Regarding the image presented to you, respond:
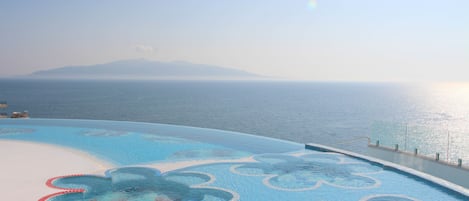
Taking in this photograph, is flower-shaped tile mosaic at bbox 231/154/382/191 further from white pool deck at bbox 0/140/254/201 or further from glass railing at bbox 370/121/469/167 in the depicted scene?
glass railing at bbox 370/121/469/167

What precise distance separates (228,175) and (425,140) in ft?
21.7

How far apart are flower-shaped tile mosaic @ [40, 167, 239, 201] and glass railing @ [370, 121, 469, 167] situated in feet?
20.4

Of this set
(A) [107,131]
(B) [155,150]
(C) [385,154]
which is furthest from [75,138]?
(C) [385,154]

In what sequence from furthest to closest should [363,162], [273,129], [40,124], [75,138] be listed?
[273,129] → [40,124] → [75,138] → [363,162]

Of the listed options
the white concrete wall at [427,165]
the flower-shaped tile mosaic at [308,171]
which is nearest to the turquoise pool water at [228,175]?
the flower-shaped tile mosaic at [308,171]

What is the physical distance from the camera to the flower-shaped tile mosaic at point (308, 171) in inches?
391

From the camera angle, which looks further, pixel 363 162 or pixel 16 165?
pixel 363 162

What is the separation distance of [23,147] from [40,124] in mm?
5976

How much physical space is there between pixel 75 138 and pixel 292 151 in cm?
853

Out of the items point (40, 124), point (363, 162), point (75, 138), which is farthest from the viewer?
point (40, 124)

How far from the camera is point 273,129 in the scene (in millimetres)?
40719

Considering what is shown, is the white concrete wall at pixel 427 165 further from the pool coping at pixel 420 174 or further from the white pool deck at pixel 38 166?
the white pool deck at pixel 38 166

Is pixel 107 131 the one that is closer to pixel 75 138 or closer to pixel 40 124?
pixel 75 138

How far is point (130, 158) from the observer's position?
1244 centimetres
